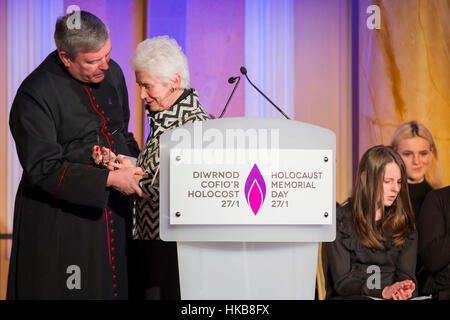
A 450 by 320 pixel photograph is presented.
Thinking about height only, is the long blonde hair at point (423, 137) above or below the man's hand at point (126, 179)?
above

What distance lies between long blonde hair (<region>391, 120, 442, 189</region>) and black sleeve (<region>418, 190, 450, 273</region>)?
1.22 ft

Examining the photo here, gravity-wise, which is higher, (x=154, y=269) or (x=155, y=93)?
(x=155, y=93)

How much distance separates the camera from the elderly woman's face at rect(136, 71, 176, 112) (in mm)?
2801

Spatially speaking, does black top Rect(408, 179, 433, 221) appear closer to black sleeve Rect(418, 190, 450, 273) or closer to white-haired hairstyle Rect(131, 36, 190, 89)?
black sleeve Rect(418, 190, 450, 273)

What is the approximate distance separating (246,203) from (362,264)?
1610 millimetres

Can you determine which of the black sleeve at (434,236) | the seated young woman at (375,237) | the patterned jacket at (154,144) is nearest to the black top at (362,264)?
the seated young woman at (375,237)

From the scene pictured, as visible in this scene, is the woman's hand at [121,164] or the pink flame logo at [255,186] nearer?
the pink flame logo at [255,186]

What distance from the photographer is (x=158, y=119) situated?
273cm

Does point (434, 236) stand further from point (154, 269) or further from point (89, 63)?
point (89, 63)

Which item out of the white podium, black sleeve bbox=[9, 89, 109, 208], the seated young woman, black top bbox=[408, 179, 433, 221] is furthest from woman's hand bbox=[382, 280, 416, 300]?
black sleeve bbox=[9, 89, 109, 208]

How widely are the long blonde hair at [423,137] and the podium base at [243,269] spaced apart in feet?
6.97

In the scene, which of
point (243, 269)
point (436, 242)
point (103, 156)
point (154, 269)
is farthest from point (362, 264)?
point (243, 269)

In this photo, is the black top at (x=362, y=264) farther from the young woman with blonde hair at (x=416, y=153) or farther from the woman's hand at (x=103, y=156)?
the woman's hand at (x=103, y=156)

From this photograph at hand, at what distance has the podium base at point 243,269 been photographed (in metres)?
1.78
